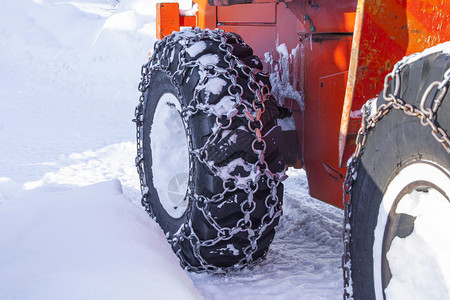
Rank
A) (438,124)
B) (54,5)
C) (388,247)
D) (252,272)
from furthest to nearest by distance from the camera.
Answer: (54,5) → (252,272) → (388,247) → (438,124)

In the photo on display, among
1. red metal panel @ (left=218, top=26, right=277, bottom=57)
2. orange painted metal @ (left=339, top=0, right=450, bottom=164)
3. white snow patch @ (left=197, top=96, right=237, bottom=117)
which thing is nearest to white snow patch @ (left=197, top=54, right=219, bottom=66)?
white snow patch @ (left=197, top=96, right=237, bottom=117)

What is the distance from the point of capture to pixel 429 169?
1.36 meters

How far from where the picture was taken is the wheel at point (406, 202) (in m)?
1.36

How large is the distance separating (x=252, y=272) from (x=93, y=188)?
2.90 feet

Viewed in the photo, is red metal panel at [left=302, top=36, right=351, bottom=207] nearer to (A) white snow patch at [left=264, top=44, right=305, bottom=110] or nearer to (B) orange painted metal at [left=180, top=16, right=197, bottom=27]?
(A) white snow patch at [left=264, top=44, right=305, bottom=110]

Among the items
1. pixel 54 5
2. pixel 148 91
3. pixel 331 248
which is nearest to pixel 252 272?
pixel 331 248

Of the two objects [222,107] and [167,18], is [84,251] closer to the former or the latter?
[222,107]

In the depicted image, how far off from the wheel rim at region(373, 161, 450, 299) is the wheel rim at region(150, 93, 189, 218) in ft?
4.80

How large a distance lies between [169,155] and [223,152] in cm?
70

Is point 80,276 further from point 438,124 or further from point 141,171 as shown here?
point 141,171

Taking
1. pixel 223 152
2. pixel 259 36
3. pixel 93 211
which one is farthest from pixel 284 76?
pixel 93 211

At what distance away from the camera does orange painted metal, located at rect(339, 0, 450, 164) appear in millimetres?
1697

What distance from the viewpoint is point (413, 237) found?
149 cm

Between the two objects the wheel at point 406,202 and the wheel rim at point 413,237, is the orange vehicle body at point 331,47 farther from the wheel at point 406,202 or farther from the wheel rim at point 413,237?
the wheel rim at point 413,237
